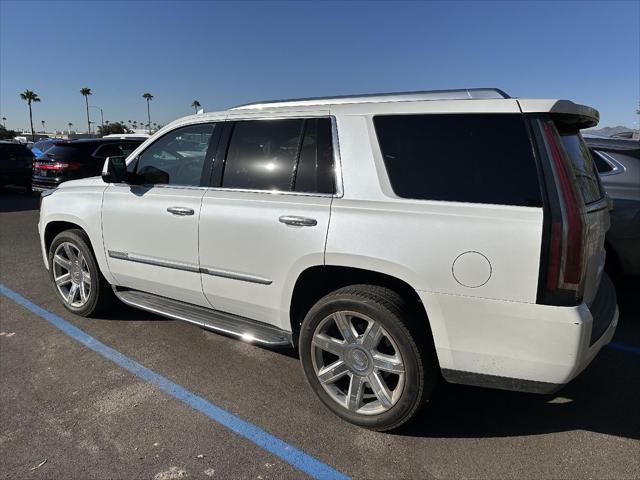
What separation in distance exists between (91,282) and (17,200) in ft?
39.3

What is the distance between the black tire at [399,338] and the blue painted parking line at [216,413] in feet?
1.36

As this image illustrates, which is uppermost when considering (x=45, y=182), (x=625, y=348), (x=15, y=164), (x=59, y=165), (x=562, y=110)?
(x=562, y=110)

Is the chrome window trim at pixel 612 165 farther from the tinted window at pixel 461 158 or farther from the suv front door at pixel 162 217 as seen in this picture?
the suv front door at pixel 162 217

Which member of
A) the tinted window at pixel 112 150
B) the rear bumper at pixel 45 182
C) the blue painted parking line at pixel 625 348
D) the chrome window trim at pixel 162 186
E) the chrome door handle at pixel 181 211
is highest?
the tinted window at pixel 112 150

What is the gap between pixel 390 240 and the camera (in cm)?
258

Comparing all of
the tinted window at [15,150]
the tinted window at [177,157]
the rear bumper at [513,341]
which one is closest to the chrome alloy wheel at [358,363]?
the rear bumper at [513,341]

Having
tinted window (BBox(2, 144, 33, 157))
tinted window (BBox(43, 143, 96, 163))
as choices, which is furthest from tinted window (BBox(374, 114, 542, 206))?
tinted window (BBox(2, 144, 33, 157))

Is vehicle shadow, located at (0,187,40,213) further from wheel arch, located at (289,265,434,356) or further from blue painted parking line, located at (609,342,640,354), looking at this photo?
blue painted parking line, located at (609,342,640,354)

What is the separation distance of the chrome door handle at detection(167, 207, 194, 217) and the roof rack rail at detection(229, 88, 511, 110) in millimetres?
846

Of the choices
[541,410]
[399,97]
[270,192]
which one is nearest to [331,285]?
[270,192]

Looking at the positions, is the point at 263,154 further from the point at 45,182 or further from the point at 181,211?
the point at 45,182

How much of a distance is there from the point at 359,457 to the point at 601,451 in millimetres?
1341

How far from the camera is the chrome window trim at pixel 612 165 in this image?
15.1 feet

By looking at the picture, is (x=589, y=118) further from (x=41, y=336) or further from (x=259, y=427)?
(x=41, y=336)
